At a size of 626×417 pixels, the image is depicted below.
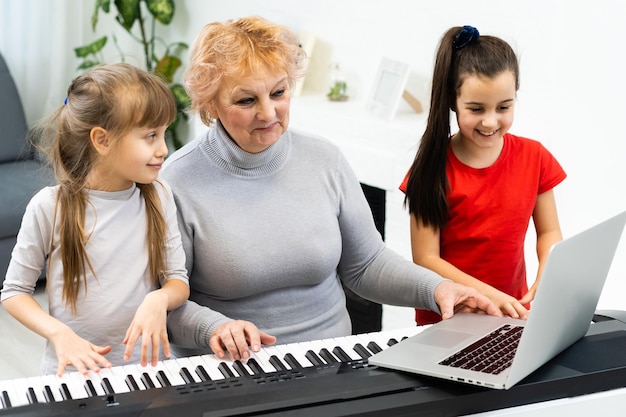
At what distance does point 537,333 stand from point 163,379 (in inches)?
23.9

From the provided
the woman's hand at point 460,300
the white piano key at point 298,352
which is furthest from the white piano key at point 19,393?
the woman's hand at point 460,300

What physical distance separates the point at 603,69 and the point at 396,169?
0.82 metres

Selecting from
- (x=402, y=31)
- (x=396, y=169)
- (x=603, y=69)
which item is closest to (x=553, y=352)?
(x=603, y=69)

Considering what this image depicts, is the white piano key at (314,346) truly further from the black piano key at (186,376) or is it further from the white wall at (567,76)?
the white wall at (567,76)

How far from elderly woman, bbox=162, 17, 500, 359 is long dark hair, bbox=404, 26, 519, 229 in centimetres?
13

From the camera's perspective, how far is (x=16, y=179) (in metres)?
4.05

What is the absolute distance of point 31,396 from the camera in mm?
1478

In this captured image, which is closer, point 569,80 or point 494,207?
point 494,207

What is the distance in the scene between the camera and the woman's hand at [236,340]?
167cm

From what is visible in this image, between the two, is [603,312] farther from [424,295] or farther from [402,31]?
[402,31]

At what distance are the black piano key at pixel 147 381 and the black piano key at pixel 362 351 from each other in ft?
1.22

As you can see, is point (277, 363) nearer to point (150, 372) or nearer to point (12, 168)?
point (150, 372)

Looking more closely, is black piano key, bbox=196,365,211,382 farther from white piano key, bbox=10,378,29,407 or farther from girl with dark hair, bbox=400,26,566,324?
girl with dark hair, bbox=400,26,566,324

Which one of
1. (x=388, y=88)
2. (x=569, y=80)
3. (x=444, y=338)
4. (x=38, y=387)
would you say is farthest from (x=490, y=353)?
(x=388, y=88)
